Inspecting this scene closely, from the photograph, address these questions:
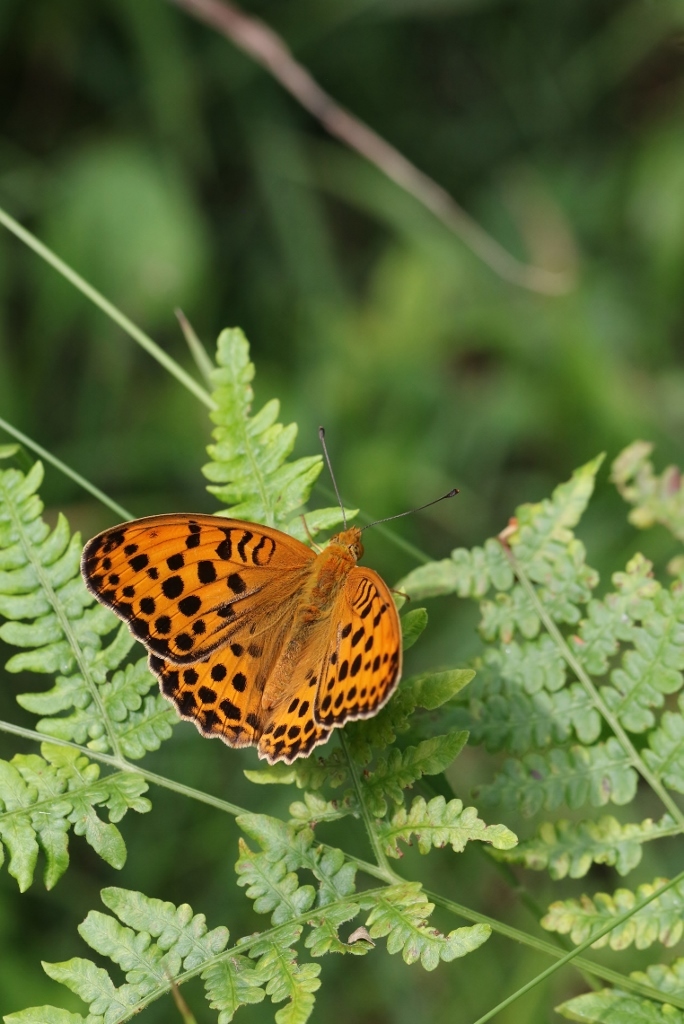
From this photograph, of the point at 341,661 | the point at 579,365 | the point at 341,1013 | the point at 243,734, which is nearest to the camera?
the point at 341,661

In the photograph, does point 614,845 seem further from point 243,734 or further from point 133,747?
point 133,747

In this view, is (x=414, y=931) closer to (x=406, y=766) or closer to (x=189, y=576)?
(x=406, y=766)

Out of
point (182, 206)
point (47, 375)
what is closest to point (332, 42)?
point (182, 206)

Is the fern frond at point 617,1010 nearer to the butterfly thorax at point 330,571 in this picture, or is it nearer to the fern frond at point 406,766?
the fern frond at point 406,766

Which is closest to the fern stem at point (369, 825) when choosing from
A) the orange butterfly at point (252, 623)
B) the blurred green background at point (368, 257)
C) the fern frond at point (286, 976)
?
the orange butterfly at point (252, 623)

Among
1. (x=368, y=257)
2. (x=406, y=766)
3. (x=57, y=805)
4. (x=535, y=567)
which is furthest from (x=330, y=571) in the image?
(x=368, y=257)

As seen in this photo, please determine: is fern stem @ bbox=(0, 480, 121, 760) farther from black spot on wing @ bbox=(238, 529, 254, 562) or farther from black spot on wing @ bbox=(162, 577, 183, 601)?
black spot on wing @ bbox=(238, 529, 254, 562)

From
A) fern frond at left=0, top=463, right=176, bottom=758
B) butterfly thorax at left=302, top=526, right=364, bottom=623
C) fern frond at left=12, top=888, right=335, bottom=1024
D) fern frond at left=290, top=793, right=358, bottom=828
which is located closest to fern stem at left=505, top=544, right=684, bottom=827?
butterfly thorax at left=302, top=526, right=364, bottom=623
